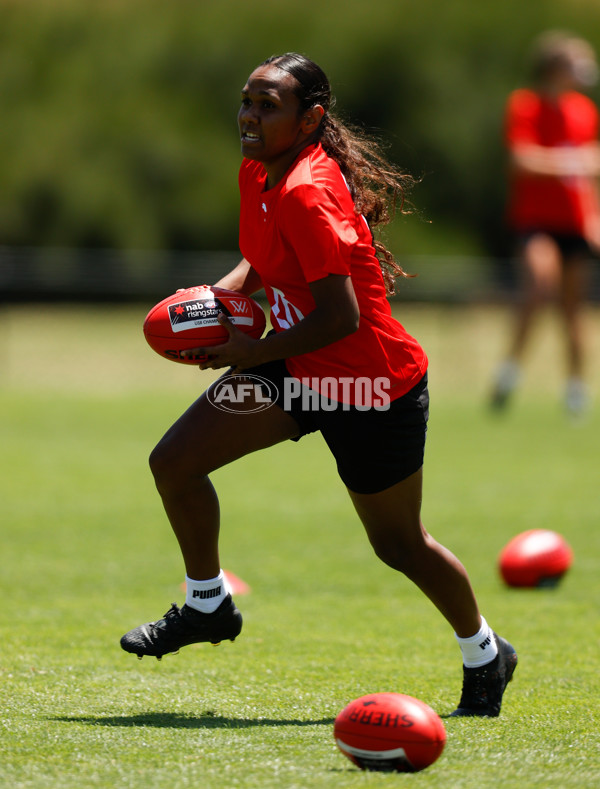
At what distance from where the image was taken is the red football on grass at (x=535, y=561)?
6277mm

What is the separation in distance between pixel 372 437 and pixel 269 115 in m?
1.09

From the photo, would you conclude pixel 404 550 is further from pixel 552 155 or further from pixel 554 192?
pixel 552 155

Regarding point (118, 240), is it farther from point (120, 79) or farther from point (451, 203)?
point (451, 203)

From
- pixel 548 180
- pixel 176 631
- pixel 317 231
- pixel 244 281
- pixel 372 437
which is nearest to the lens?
pixel 317 231

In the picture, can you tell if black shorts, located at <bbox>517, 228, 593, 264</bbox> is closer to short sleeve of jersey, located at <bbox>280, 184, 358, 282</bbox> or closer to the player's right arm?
the player's right arm

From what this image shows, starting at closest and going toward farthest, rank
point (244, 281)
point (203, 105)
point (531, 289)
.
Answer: point (244, 281) < point (531, 289) < point (203, 105)

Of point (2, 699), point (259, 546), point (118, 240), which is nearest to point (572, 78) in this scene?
point (259, 546)

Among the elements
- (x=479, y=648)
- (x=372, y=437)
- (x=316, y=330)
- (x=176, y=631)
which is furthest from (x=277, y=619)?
(x=316, y=330)

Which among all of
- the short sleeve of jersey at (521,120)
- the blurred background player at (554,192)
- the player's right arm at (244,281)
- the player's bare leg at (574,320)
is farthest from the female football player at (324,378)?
the short sleeve of jersey at (521,120)

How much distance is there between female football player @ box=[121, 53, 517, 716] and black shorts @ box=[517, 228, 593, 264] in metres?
8.58

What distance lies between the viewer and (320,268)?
12.1 ft

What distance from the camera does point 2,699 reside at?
4039mm

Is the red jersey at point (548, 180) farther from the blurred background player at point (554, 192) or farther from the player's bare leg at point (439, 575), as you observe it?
the player's bare leg at point (439, 575)

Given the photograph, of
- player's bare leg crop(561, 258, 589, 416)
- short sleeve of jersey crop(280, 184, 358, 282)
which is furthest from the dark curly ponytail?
player's bare leg crop(561, 258, 589, 416)
